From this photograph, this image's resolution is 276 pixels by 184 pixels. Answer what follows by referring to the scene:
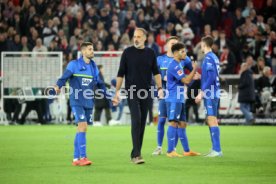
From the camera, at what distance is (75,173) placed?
1185 centimetres

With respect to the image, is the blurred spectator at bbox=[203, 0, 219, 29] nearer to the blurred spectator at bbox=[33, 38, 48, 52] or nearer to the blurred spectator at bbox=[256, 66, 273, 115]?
the blurred spectator at bbox=[256, 66, 273, 115]

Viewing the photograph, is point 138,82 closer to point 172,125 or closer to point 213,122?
point 172,125

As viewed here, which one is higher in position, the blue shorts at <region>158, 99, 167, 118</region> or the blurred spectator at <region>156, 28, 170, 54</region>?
the blurred spectator at <region>156, 28, 170, 54</region>

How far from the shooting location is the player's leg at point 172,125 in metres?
14.8

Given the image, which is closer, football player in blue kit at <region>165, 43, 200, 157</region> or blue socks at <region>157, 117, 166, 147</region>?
football player in blue kit at <region>165, 43, 200, 157</region>

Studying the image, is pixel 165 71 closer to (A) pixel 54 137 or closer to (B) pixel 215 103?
(B) pixel 215 103

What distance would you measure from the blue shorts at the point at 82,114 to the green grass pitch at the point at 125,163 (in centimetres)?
86

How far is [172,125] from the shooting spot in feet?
49.2

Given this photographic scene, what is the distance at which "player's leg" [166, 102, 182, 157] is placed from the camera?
14.8m

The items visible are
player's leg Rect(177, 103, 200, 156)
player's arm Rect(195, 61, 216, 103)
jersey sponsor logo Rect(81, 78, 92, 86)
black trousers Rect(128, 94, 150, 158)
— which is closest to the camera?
black trousers Rect(128, 94, 150, 158)

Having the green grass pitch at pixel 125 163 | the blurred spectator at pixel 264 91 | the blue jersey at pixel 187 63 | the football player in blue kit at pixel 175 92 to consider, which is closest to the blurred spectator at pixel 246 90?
the blurred spectator at pixel 264 91

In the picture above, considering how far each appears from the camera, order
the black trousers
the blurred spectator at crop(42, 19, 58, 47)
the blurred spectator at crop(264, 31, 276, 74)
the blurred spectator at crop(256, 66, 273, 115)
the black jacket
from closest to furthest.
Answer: the black trousers → the black jacket → the blurred spectator at crop(256, 66, 273, 115) → the blurred spectator at crop(264, 31, 276, 74) → the blurred spectator at crop(42, 19, 58, 47)

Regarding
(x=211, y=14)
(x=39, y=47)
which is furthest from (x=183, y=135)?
(x=211, y=14)

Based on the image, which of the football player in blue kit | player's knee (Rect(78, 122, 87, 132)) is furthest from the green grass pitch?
player's knee (Rect(78, 122, 87, 132))
